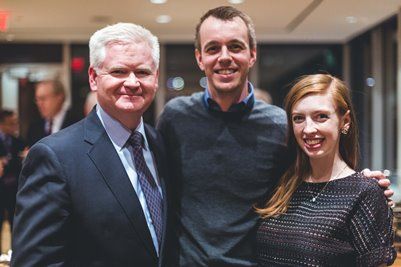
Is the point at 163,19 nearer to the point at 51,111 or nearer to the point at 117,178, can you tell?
the point at 51,111

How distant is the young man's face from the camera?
1.94m

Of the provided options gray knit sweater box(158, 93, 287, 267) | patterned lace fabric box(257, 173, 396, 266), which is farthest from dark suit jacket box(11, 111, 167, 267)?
patterned lace fabric box(257, 173, 396, 266)

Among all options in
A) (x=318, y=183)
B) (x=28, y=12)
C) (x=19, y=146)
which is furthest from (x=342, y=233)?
(x=28, y=12)

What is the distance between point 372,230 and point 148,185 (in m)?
0.75

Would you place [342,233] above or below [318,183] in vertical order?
below

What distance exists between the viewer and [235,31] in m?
1.95

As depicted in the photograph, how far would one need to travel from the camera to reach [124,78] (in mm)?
1616

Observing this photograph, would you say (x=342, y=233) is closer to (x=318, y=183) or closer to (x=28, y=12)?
(x=318, y=183)

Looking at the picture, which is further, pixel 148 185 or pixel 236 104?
pixel 236 104

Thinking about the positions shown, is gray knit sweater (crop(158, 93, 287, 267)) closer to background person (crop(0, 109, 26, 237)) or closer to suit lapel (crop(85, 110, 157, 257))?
suit lapel (crop(85, 110, 157, 257))

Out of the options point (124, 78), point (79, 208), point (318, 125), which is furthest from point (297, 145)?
point (79, 208)

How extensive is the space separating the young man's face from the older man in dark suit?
1.11 feet

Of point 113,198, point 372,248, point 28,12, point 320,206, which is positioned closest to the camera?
point 113,198

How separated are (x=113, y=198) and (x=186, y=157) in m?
0.54
